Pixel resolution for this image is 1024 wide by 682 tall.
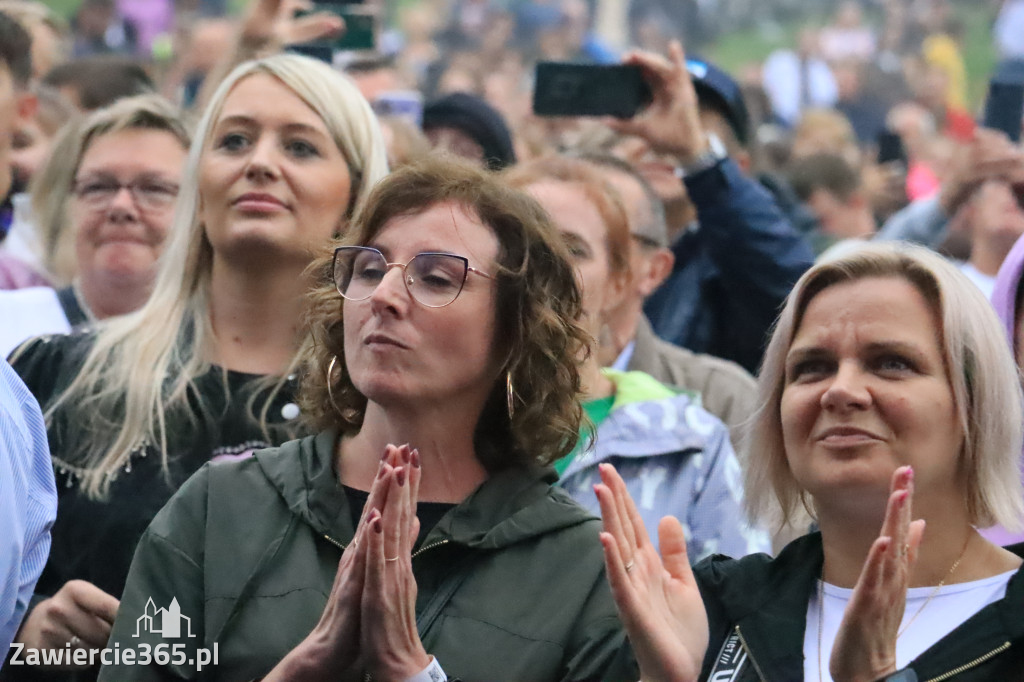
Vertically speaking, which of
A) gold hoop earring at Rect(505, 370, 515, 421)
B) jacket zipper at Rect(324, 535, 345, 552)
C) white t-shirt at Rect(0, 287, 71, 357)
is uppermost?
gold hoop earring at Rect(505, 370, 515, 421)

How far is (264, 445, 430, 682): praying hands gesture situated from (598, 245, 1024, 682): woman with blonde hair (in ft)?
1.15

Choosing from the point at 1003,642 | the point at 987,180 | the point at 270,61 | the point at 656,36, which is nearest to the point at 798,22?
the point at 656,36

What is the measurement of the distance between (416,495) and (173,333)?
1.27m

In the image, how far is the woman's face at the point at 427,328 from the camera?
9.43 ft


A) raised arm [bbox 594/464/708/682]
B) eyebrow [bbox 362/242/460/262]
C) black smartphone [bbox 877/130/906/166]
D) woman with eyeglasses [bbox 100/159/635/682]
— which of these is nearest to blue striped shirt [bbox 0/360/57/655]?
woman with eyeglasses [bbox 100/159/635/682]

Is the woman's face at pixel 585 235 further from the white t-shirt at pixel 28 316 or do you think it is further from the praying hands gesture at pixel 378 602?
the praying hands gesture at pixel 378 602

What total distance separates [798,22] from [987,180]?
16.5 m

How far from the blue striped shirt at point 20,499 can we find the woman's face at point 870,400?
4.68 ft

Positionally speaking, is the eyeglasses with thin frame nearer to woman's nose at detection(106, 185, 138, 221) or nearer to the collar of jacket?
woman's nose at detection(106, 185, 138, 221)

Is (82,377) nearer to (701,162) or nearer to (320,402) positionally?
A: (320,402)

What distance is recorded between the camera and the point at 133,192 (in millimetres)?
4375

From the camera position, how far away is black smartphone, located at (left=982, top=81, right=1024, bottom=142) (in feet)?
17.2

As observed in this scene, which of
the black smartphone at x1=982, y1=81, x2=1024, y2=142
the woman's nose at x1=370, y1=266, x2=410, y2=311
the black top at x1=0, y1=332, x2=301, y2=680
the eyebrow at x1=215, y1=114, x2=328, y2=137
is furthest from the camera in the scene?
the black smartphone at x1=982, y1=81, x2=1024, y2=142

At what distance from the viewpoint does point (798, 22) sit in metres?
21.0
